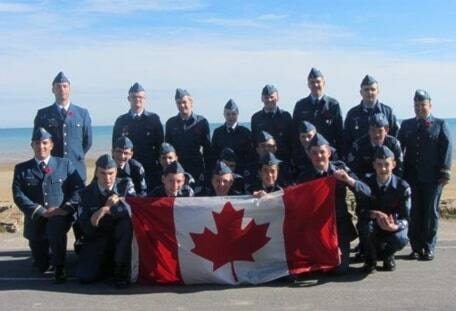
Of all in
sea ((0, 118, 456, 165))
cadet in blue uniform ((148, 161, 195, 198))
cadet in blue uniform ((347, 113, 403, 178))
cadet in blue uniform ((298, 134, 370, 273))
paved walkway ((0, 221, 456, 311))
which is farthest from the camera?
sea ((0, 118, 456, 165))

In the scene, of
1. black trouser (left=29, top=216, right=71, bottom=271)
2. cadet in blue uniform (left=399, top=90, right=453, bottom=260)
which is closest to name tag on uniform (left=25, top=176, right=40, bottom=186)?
black trouser (left=29, top=216, right=71, bottom=271)

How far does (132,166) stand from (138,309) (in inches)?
103

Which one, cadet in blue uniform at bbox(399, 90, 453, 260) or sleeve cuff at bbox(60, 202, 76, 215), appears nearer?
sleeve cuff at bbox(60, 202, 76, 215)

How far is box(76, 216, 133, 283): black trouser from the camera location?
7203 millimetres

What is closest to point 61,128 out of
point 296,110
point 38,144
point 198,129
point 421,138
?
point 38,144

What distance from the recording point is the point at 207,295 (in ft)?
21.6

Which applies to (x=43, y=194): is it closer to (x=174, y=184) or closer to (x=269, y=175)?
(x=174, y=184)

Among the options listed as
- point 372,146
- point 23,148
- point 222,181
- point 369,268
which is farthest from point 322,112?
point 23,148

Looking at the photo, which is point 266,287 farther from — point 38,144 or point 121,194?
point 38,144

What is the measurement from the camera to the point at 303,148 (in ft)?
28.6

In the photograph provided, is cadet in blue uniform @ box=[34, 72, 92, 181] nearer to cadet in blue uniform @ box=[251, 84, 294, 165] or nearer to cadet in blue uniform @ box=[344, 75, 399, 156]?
cadet in blue uniform @ box=[251, 84, 294, 165]

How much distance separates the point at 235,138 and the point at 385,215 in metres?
2.68

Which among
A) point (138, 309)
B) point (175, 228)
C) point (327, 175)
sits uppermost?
point (327, 175)

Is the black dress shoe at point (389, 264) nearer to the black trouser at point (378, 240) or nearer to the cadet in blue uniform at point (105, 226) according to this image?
the black trouser at point (378, 240)
